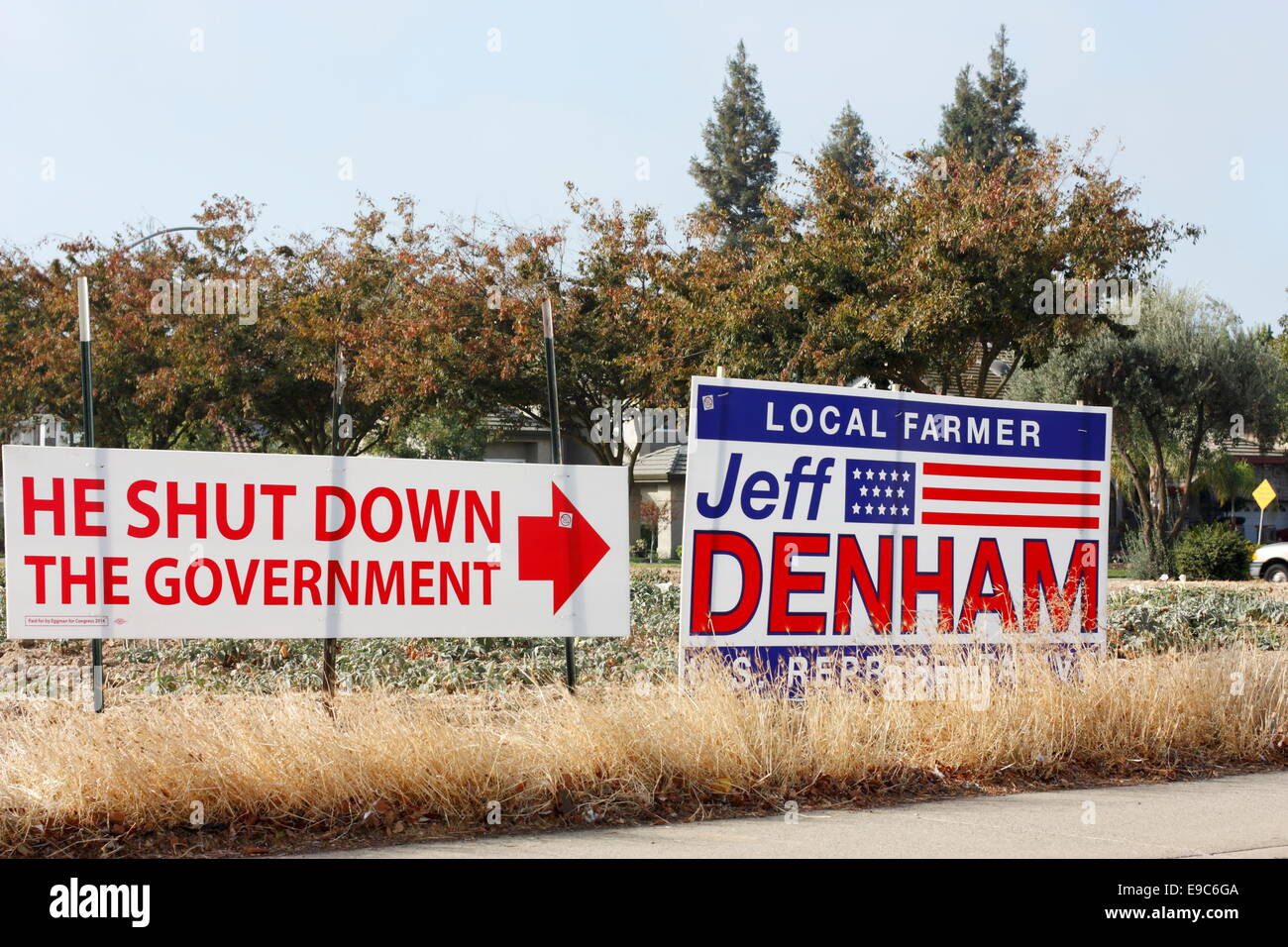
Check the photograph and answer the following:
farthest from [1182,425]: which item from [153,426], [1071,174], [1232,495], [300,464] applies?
[300,464]

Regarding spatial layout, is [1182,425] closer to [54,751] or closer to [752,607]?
[752,607]

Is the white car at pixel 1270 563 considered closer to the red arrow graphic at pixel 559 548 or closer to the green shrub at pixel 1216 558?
the green shrub at pixel 1216 558

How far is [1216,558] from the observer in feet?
89.6

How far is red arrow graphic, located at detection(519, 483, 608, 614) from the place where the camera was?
8117 millimetres

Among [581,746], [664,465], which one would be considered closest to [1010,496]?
[581,746]

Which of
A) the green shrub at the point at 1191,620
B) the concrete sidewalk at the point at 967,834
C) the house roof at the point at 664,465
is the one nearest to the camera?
the concrete sidewalk at the point at 967,834

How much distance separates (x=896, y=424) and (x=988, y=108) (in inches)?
2133

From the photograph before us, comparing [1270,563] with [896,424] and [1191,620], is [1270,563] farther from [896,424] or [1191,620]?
[896,424]

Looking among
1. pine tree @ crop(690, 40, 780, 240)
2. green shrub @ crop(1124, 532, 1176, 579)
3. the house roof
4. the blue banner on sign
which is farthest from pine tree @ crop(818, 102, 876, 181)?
the blue banner on sign

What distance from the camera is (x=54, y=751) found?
615 cm

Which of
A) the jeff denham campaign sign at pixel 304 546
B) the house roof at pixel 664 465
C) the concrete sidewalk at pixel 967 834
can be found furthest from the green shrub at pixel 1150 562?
the jeff denham campaign sign at pixel 304 546

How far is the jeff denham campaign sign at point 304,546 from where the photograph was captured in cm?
729

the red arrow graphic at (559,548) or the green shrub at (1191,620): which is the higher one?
the red arrow graphic at (559,548)

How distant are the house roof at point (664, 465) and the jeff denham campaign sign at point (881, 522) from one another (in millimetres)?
31966
